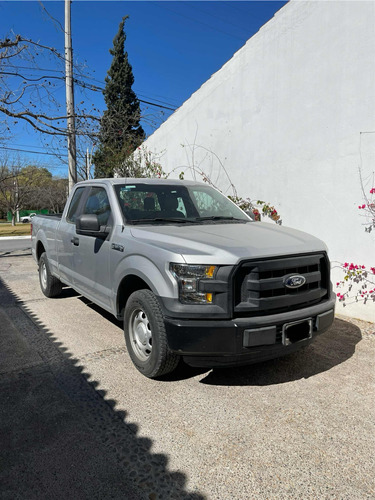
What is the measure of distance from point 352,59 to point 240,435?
16.5 ft

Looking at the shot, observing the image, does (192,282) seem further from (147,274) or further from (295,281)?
(295,281)

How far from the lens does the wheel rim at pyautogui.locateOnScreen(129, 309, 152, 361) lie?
3.25 metres

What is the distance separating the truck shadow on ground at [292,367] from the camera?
3320mm

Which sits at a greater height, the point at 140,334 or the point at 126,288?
the point at 126,288

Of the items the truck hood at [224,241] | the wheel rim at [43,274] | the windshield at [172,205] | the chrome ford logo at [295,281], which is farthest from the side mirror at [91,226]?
the wheel rim at [43,274]

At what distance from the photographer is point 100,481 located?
209 centimetres

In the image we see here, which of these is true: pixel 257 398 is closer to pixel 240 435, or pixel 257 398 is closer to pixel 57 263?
pixel 240 435

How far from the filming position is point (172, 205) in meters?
4.13

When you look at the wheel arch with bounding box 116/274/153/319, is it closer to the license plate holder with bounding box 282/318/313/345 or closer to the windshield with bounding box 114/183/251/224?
the windshield with bounding box 114/183/251/224

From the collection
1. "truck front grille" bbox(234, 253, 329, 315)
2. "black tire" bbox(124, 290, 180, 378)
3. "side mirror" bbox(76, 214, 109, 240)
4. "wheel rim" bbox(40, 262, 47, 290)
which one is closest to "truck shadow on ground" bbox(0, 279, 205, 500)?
"black tire" bbox(124, 290, 180, 378)

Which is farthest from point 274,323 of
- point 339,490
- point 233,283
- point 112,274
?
point 112,274

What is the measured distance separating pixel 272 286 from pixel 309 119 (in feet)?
12.4

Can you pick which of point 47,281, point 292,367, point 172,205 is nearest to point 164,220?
point 172,205

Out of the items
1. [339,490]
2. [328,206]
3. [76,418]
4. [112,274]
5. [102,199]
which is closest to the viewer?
[339,490]
